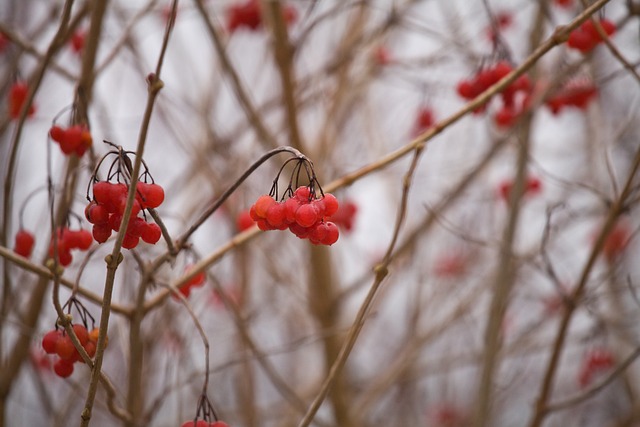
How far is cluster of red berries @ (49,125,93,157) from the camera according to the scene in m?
1.35

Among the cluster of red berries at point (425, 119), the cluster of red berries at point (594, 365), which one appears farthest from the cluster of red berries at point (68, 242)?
the cluster of red berries at point (594, 365)

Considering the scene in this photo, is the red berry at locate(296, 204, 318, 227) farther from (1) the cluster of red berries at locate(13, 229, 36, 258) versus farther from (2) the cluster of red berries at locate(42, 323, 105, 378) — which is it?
(1) the cluster of red berries at locate(13, 229, 36, 258)

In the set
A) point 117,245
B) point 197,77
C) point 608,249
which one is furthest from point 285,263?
point 117,245

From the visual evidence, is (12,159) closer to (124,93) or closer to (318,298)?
(318,298)

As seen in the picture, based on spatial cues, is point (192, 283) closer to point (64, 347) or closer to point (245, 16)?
point (64, 347)

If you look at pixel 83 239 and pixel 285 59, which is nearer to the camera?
pixel 83 239

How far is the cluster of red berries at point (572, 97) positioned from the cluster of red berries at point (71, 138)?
1422 mm

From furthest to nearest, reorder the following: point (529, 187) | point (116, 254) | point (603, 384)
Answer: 1. point (529, 187)
2. point (603, 384)
3. point (116, 254)

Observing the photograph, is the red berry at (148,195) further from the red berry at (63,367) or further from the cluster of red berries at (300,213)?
the red berry at (63,367)

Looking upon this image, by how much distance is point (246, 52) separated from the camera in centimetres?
440

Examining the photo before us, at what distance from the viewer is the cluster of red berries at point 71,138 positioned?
4.44ft

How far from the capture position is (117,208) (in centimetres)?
108

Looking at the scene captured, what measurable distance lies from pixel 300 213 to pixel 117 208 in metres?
0.30

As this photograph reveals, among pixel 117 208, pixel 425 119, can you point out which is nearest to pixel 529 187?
pixel 425 119
